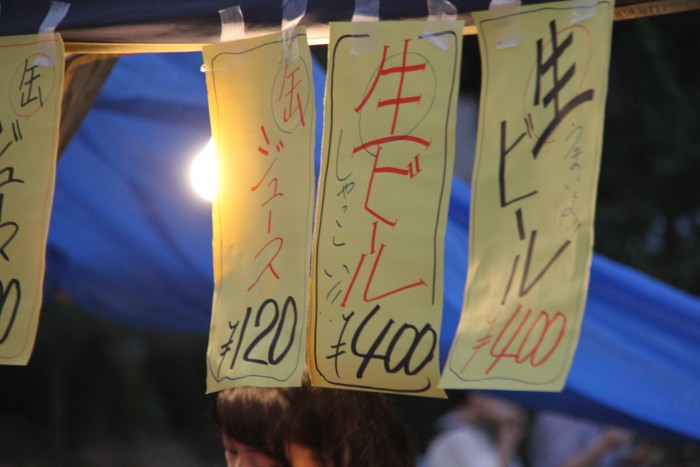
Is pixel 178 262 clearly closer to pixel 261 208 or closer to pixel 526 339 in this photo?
pixel 261 208

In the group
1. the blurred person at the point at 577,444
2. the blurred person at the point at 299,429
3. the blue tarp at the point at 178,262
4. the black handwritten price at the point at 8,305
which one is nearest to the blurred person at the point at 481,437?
the blurred person at the point at 577,444

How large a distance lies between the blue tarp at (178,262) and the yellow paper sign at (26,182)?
985 millimetres

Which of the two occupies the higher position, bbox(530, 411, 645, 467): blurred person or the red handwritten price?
the red handwritten price

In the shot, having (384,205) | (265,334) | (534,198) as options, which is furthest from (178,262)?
(534,198)

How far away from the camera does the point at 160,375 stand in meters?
5.99

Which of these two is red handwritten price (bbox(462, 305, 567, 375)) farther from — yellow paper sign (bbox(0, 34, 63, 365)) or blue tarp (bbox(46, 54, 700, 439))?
blue tarp (bbox(46, 54, 700, 439))

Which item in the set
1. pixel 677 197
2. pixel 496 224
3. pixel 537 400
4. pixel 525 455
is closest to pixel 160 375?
pixel 525 455

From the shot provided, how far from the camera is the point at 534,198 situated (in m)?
1.11

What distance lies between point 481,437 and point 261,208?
8.50ft

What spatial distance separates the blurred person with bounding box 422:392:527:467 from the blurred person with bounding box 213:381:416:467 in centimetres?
228

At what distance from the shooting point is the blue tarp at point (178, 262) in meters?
2.54

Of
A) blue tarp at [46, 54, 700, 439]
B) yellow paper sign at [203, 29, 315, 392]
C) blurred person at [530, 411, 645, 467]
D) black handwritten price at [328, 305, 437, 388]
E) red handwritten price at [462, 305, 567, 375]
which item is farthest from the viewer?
blurred person at [530, 411, 645, 467]

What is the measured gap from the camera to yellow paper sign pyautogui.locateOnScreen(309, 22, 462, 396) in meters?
1.18

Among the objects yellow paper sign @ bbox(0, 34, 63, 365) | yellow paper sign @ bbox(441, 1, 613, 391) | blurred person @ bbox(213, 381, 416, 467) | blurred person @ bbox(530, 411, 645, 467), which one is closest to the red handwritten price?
yellow paper sign @ bbox(441, 1, 613, 391)
